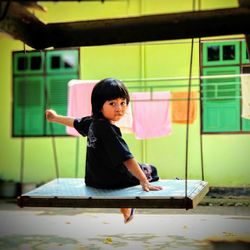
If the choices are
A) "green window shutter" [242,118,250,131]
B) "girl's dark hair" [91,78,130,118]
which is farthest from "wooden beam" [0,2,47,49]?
"green window shutter" [242,118,250,131]

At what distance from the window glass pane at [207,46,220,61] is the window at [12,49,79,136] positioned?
2520 millimetres

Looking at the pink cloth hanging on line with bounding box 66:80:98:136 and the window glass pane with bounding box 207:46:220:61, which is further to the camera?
the window glass pane with bounding box 207:46:220:61

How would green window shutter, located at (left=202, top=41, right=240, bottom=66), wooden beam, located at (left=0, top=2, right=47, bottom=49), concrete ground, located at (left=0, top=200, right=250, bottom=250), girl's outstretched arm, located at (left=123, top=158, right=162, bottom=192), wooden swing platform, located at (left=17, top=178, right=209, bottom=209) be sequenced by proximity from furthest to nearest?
green window shutter, located at (left=202, top=41, right=240, bottom=66) → concrete ground, located at (left=0, top=200, right=250, bottom=250) → girl's outstretched arm, located at (left=123, top=158, right=162, bottom=192) → wooden swing platform, located at (left=17, top=178, right=209, bottom=209) → wooden beam, located at (left=0, top=2, right=47, bottom=49)

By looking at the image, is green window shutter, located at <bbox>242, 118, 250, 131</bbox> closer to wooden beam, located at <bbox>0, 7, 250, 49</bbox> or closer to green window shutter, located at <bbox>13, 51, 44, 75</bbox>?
green window shutter, located at <bbox>13, 51, 44, 75</bbox>

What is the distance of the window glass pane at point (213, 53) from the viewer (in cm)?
793

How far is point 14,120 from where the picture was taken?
9.09m

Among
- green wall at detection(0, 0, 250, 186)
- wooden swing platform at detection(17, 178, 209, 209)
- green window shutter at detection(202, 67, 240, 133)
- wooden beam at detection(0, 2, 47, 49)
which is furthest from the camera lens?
green wall at detection(0, 0, 250, 186)

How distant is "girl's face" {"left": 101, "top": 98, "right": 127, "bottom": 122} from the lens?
313cm

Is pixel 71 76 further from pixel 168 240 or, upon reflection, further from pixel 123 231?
pixel 168 240

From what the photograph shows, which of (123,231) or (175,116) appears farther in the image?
(175,116)

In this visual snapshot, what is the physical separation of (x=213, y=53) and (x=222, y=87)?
0.71 m

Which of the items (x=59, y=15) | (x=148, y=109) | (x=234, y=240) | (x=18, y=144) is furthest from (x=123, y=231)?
(x=59, y=15)

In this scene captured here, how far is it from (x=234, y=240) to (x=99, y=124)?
2.79 m

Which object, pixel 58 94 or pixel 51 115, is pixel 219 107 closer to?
pixel 58 94
